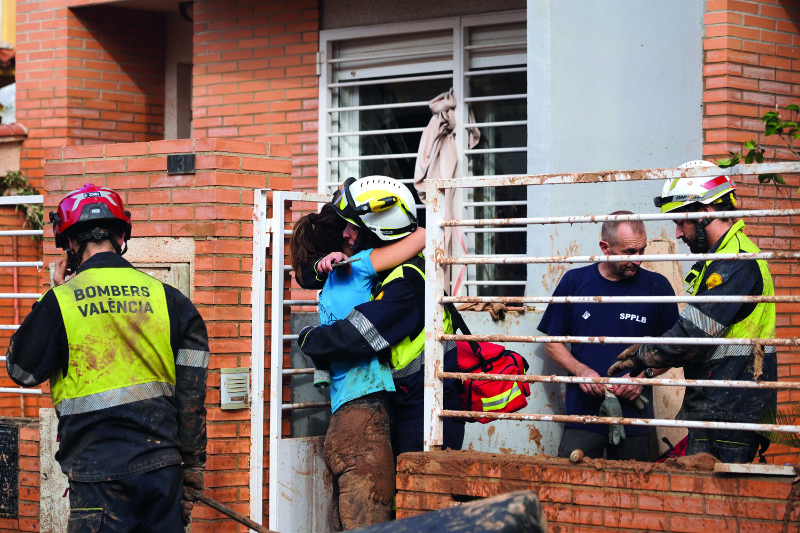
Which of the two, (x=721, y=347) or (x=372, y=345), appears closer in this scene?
(x=721, y=347)

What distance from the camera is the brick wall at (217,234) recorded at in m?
5.55

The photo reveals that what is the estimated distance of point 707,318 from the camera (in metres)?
4.12

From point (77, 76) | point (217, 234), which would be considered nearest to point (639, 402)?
point (217, 234)

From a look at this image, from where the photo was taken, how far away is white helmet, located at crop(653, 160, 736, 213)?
15.0 feet

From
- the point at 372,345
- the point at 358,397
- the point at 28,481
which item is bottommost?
the point at 28,481

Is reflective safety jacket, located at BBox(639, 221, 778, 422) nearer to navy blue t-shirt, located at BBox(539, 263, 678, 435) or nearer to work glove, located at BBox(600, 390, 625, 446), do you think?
work glove, located at BBox(600, 390, 625, 446)

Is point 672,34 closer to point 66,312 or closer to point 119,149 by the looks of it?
point 119,149

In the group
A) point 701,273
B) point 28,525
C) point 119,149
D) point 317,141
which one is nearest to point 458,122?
point 317,141

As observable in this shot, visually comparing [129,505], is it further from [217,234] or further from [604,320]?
[604,320]

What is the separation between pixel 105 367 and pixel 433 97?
15.8 feet

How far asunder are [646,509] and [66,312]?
2554 mm

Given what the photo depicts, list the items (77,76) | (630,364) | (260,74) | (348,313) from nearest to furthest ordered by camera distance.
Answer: (630,364) < (348,313) < (260,74) < (77,76)

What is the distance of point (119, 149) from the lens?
19.1ft

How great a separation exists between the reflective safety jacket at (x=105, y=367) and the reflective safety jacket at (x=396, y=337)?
0.75 meters
